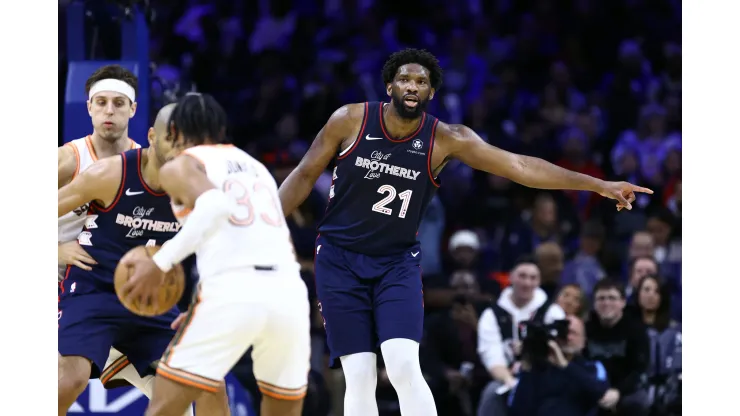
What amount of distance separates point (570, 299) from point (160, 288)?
192 inches

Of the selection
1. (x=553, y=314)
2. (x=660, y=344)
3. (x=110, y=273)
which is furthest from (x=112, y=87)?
(x=660, y=344)

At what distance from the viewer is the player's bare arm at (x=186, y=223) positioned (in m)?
4.76

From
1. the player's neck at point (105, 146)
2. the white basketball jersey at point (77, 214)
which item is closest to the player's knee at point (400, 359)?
the white basketball jersey at point (77, 214)

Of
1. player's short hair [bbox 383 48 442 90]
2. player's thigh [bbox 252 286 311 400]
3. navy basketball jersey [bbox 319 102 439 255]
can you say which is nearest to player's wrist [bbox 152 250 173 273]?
player's thigh [bbox 252 286 311 400]

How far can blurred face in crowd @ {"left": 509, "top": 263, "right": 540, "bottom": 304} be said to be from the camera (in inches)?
353

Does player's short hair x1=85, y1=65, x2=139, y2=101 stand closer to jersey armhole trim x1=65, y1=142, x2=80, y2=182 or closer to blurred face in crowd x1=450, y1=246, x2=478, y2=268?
jersey armhole trim x1=65, y1=142, x2=80, y2=182

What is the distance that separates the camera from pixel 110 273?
5953 millimetres

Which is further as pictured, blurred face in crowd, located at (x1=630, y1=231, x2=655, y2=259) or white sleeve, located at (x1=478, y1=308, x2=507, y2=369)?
blurred face in crowd, located at (x1=630, y1=231, x2=655, y2=259)

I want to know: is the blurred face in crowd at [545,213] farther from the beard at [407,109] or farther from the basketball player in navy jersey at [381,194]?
the beard at [407,109]

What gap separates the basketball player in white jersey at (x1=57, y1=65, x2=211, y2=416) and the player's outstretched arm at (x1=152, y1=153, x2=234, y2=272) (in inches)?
52.5

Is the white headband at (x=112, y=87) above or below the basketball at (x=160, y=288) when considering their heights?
above

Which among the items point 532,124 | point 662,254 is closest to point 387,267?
point 662,254

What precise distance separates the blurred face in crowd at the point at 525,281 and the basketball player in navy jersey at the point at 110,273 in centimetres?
363

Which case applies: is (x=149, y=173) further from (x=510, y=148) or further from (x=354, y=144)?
(x=510, y=148)
